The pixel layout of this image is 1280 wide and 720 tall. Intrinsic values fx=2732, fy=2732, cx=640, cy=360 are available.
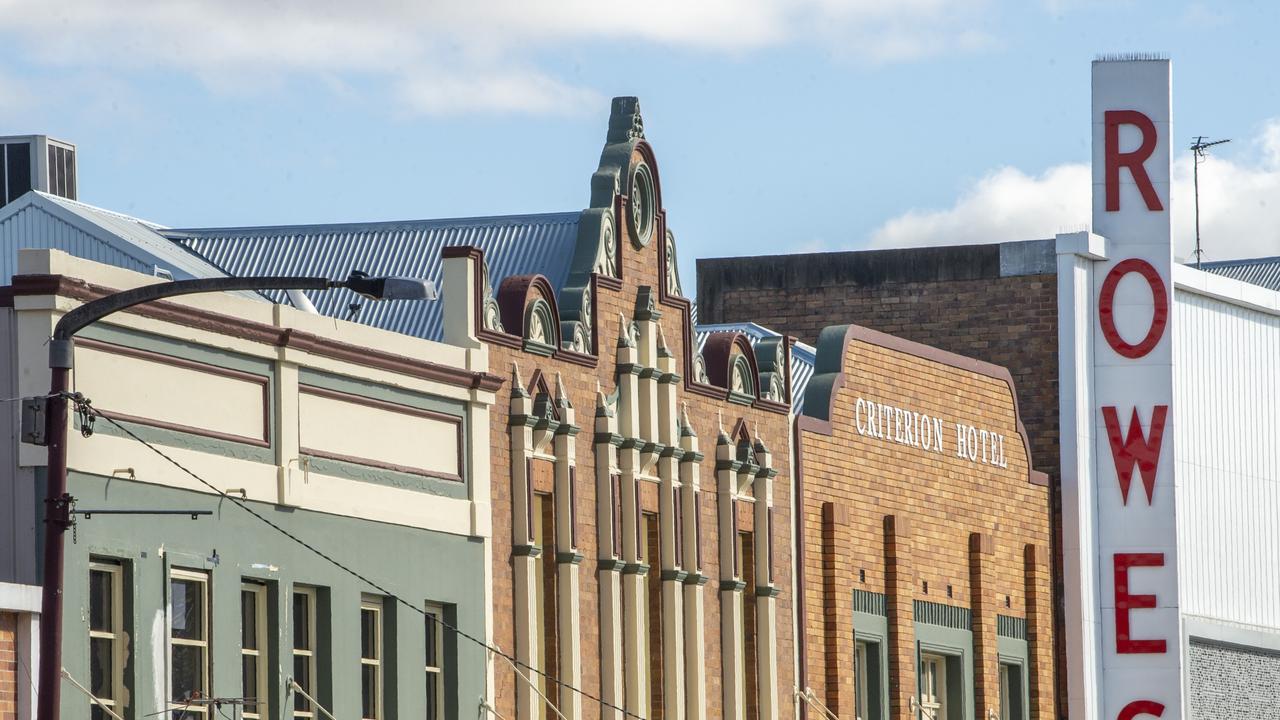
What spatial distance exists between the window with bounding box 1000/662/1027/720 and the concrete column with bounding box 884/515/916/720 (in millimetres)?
4313

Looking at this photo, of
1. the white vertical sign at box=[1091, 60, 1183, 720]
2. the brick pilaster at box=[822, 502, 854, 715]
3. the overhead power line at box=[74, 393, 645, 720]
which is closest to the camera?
the overhead power line at box=[74, 393, 645, 720]

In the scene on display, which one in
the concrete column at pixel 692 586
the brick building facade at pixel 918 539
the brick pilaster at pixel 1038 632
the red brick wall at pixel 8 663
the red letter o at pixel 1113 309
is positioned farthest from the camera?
the red letter o at pixel 1113 309

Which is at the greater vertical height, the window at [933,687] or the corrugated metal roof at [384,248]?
the corrugated metal roof at [384,248]

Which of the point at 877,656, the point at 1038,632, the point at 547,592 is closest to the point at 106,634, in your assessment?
the point at 547,592

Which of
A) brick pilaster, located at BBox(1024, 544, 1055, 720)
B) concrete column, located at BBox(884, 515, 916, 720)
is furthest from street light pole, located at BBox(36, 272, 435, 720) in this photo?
brick pilaster, located at BBox(1024, 544, 1055, 720)

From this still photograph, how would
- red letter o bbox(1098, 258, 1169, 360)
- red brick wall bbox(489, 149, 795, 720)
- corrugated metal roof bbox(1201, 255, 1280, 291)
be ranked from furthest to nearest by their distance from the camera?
1. corrugated metal roof bbox(1201, 255, 1280, 291)
2. red letter o bbox(1098, 258, 1169, 360)
3. red brick wall bbox(489, 149, 795, 720)

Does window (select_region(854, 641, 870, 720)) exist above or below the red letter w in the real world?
below

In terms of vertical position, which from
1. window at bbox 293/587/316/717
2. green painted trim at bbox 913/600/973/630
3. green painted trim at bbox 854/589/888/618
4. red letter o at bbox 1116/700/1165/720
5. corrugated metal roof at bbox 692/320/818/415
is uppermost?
corrugated metal roof at bbox 692/320/818/415

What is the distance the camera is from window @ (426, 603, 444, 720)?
27.3 metres

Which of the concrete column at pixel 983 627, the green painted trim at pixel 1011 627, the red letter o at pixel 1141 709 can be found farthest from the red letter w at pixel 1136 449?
the concrete column at pixel 983 627

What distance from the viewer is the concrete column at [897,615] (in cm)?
3722

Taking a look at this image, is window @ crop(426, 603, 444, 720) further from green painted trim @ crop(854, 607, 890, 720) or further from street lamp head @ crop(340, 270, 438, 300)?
green painted trim @ crop(854, 607, 890, 720)

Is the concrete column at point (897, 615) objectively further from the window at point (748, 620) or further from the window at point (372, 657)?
the window at point (372, 657)

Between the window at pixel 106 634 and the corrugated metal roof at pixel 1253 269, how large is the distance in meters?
42.9
